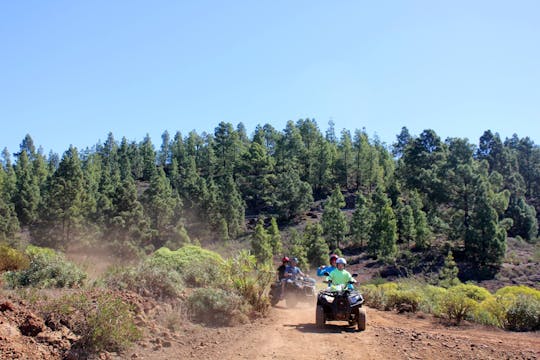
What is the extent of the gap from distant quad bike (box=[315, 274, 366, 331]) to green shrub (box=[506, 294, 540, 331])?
13.7 feet

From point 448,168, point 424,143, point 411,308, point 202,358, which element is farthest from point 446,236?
point 202,358

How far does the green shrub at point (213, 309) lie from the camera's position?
29.7 ft

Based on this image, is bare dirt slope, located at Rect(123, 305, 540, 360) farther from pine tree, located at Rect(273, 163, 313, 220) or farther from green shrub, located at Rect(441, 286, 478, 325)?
pine tree, located at Rect(273, 163, 313, 220)

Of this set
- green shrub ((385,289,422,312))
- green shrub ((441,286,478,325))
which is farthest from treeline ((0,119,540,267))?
green shrub ((441,286,478,325))

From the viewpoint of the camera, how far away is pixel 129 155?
95750 mm

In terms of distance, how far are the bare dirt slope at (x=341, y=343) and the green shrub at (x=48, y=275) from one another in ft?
9.80

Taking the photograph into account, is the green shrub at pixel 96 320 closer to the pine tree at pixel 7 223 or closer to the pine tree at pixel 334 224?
the pine tree at pixel 7 223

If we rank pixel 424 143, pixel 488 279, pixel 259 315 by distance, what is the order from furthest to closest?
pixel 424 143 < pixel 488 279 < pixel 259 315

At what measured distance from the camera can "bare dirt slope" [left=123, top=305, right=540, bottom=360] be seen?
7.15 m

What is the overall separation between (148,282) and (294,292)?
4919 millimetres

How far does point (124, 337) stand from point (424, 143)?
59.5 meters

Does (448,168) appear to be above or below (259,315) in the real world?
above

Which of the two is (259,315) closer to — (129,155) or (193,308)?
(193,308)

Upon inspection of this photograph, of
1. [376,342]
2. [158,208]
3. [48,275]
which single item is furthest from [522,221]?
[48,275]
